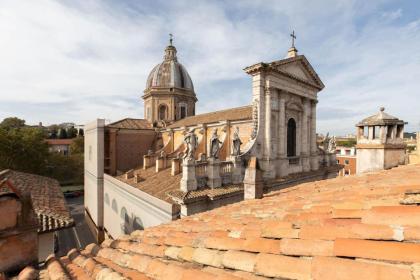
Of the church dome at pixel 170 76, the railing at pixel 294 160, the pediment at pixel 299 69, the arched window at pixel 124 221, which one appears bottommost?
the arched window at pixel 124 221

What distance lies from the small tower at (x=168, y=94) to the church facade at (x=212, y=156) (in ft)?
9.82

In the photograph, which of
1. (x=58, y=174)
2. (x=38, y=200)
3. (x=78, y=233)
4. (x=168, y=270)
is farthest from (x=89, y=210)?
(x=168, y=270)

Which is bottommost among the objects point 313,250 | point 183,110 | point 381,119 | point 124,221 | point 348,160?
point 124,221

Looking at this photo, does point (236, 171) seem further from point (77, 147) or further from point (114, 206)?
point (77, 147)

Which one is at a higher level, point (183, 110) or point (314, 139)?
point (183, 110)

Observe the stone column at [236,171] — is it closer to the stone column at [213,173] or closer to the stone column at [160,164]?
the stone column at [213,173]

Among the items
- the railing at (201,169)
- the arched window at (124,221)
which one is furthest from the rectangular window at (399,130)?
the arched window at (124,221)

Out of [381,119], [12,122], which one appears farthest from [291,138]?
[12,122]

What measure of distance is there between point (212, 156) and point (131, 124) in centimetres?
1507

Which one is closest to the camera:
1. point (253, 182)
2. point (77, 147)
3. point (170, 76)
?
point (253, 182)

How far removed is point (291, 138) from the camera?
16.3m

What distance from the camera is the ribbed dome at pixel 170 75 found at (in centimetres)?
2786

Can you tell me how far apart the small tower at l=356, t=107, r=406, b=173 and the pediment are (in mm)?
6561

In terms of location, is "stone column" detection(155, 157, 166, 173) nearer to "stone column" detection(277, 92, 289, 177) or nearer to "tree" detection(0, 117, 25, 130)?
"stone column" detection(277, 92, 289, 177)
